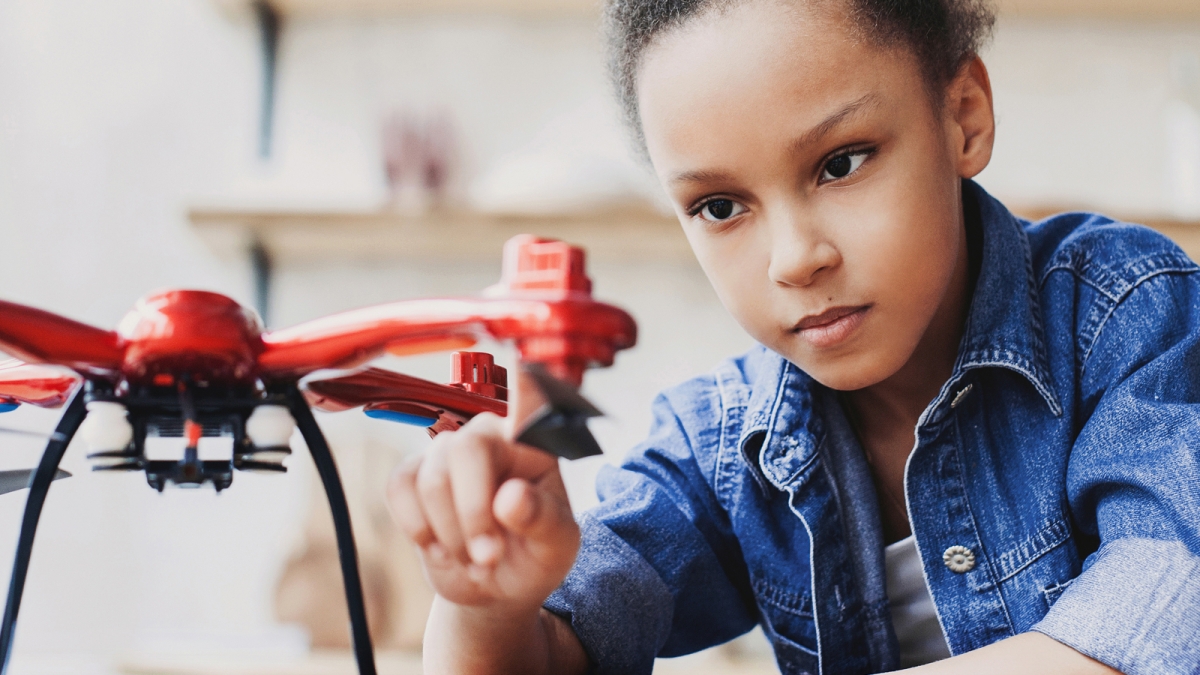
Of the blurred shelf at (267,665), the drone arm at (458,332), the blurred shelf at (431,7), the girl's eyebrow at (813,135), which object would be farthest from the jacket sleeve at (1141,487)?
the blurred shelf at (431,7)

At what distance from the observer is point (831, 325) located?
59 cm

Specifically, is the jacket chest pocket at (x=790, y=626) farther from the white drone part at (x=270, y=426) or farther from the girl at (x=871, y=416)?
the white drone part at (x=270, y=426)

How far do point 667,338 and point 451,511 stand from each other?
1.29 meters

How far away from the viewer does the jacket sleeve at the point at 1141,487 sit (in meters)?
0.47

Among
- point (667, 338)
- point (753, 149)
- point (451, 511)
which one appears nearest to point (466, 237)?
point (667, 338)

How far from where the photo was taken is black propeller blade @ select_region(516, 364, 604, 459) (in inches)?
11.2

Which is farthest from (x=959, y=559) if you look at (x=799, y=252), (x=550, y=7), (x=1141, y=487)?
(x=550, y=7)

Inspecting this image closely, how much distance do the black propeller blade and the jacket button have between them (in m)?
0.41

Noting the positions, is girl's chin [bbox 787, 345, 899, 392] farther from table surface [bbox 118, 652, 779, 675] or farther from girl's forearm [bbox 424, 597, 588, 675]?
table surface [bbox 118, 652, 779, 675]

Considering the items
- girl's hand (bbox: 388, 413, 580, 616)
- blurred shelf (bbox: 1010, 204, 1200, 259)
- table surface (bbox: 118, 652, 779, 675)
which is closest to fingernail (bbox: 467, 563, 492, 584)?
girl's hand (bbox: 388, 413, 580, 616)

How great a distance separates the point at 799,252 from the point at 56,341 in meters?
0.37

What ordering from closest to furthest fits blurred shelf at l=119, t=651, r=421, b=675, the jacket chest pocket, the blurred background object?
1. the jacket chest pocket
2. blurred shelf at l=119, t=651, r=421, b=675
3. the blurred background object

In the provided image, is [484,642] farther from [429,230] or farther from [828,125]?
[429,230]

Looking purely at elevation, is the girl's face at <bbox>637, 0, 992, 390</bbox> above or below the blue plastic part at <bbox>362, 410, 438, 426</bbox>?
above
